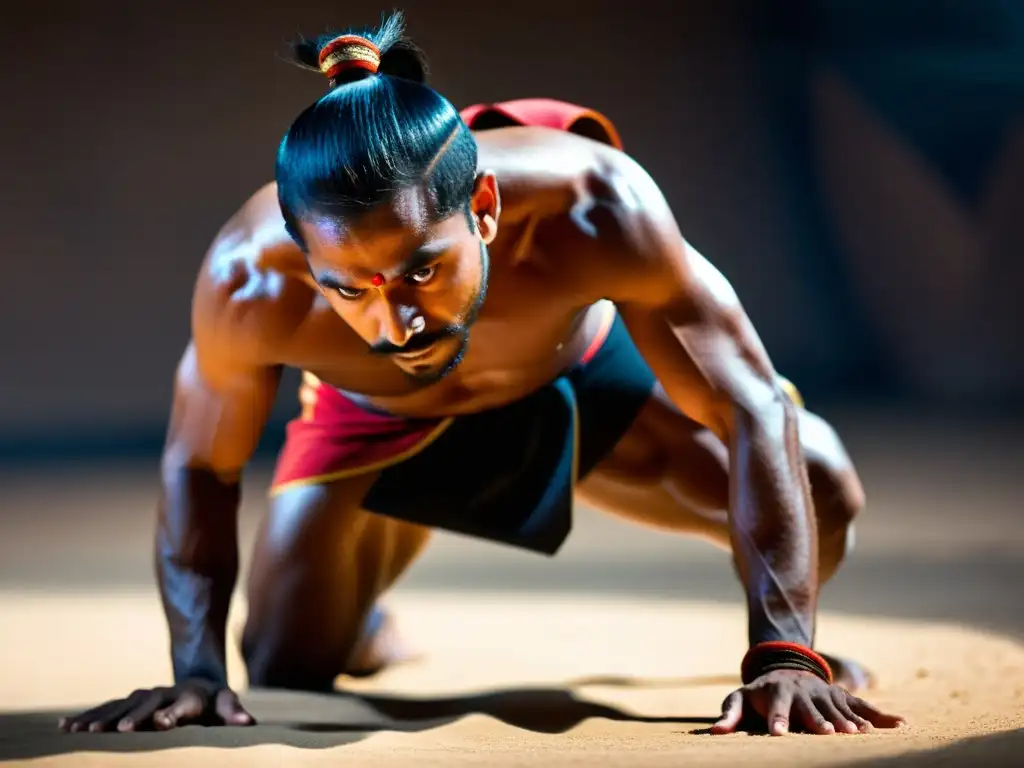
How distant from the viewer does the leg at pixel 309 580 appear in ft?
8.17

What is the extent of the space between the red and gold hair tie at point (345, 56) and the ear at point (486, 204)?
0.20m

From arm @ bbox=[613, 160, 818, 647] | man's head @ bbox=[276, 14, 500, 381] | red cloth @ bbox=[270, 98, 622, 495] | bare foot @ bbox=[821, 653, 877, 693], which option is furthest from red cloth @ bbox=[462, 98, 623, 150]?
bare foot @ bbox=[821, 653, 877, 693]

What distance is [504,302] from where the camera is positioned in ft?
6.98

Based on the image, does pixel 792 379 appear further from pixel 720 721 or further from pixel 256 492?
pixel 720 721

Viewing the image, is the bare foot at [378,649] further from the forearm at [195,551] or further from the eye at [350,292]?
the eye at [350,292]

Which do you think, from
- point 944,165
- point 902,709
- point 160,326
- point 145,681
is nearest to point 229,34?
point 160,326

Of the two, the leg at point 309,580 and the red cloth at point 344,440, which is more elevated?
the red cloth at point 344,440

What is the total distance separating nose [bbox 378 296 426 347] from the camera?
184cm

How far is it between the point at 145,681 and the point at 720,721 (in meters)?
1.14

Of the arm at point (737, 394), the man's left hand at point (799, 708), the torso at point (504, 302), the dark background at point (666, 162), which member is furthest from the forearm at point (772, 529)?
the dark background at point (666, 162)

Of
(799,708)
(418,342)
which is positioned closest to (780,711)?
(799,708)

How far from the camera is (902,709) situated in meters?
2.16

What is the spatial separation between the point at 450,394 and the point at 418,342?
50cm

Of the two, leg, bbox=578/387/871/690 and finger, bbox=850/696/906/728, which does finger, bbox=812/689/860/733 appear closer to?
finger, bbox=850/696/906/728
